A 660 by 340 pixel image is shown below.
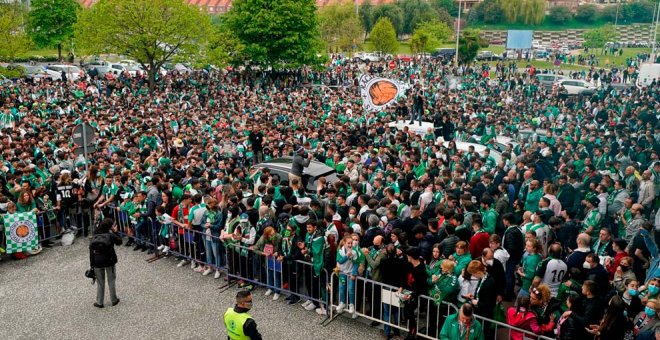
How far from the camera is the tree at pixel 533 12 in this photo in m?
94.2

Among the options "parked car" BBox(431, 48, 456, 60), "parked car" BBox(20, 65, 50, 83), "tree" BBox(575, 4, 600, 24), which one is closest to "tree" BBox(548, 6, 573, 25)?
"tree" BBox(575, 4, 600, 24)

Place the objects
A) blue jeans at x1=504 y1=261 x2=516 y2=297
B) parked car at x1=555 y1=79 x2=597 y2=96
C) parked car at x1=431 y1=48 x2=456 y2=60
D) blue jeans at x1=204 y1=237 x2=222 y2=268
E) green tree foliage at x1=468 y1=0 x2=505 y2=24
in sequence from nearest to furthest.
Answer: blue jeans at x1=504 y1=261 x2=516 y2=297 → blue jeans at x1=204 y1=237 x2=222 y2=268 → parked car at x1=555 y1=79 x2=597 y2=96 → parked car at x1=431 y1=48 x2=456 y2=60 → green tree foliage at x1=468 y1=0 x2=505 y2=24

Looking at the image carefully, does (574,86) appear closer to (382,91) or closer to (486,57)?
(382,91)

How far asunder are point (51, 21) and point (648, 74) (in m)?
55.5

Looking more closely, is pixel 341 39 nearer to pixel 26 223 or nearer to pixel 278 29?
pixel 278 29

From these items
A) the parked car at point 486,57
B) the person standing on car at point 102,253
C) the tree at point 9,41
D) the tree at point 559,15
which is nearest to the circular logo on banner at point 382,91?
the person standing on car at point 102,253

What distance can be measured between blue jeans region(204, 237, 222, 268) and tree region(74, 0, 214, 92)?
25.8m

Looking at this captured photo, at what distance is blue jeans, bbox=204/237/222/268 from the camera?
10516 mm

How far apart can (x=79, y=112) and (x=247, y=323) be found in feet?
67.6

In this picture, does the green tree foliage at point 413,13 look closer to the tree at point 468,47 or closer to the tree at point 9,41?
the tree at point 468,47

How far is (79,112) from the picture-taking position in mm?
23859

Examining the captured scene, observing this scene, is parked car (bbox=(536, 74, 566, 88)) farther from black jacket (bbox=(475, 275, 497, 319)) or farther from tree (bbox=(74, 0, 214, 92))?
black jacket (bbox=(475, 275, 497, 319))

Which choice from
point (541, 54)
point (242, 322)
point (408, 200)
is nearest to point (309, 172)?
point (408, 200)

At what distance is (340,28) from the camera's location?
208 ft
